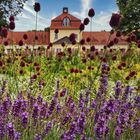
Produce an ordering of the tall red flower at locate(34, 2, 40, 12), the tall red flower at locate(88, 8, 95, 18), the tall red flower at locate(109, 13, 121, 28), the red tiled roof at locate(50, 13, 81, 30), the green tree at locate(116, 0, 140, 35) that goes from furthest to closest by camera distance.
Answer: the red tiled roof at locate(50, 13, 81, 30)
the green tree at locate(116, 0, 140, 35)
the tall red flower at locate(34, 2, 40, 12)
the tall red flower at locate(88, 8, 95, 18)
the tall red flower at locate(109, 13, 121, 28)

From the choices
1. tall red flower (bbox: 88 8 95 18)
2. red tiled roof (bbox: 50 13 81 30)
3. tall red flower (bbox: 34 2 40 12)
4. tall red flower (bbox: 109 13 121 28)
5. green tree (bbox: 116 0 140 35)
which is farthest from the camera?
red tiled roof (bbox: 50 13 81 30)

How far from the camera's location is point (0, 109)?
3818 millimetres

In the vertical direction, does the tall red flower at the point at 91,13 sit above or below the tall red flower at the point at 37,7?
below

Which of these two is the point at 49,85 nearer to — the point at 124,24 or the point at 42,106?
the point at 42,106

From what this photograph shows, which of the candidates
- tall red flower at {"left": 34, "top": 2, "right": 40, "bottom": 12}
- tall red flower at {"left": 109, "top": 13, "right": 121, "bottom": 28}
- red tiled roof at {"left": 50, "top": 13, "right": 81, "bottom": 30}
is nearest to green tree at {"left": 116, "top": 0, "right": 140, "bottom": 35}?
red tiled roof at {"left": 50, "top": 13, "right": 81, "bottom": 30}

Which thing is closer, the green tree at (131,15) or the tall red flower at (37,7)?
the tall red flower at (37,7)

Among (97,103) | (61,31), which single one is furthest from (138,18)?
(97,103)

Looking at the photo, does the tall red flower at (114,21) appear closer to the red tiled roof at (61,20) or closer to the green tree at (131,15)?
the green tree at (131,15)

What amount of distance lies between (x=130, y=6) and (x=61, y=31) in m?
22.0

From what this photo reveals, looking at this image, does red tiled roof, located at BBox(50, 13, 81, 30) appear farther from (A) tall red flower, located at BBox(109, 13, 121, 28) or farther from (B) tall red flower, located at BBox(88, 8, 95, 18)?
(A) tall red flower, located at BBox(109, 13, 121, 28)

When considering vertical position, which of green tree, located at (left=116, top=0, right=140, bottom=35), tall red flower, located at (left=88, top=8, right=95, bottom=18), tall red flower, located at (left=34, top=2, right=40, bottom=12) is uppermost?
green tree, located at (left=116, top=0, right=140, bottom=35)

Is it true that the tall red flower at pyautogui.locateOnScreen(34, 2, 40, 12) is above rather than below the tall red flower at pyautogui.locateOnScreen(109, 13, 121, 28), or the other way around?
above

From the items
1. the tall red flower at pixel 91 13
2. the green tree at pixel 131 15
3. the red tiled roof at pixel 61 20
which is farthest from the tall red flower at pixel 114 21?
the red tiled roof at pixel 61 20

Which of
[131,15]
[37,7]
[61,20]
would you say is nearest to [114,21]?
[37,7]
